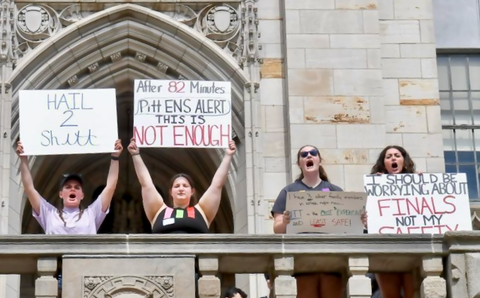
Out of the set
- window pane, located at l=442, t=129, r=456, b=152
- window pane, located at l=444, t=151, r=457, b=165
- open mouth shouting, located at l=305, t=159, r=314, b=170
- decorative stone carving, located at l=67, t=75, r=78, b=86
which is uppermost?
decorative stone carving, located at l=67, t=75, r=78, b=86

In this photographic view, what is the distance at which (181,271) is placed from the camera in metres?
11.0

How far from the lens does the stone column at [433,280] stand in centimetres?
1116

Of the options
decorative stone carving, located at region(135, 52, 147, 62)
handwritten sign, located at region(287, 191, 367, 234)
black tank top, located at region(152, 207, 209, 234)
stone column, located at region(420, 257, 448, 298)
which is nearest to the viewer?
stone column, located at region(420, 257, 448, 298)

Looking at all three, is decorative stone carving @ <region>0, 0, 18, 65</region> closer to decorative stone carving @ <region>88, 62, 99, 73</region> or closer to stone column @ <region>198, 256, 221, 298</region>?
decorative stone carving @ <region>88, 62, 99, 73</region>

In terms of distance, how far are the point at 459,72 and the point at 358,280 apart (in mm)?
8837

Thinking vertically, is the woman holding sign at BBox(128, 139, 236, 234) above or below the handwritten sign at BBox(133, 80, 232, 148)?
below

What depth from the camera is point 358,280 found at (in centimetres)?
1117

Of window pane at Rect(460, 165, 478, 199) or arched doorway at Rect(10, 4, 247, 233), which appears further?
window pane at Rect(460, 165, 478, 199)

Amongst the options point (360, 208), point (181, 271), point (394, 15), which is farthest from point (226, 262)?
point (394, 15)

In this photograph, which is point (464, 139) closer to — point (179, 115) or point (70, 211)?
point (179, 115)

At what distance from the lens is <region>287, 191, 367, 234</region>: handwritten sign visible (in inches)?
455

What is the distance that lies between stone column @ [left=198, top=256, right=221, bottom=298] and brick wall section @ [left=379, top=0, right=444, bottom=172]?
7.00m

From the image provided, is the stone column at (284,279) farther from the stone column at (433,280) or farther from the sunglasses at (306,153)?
the sunglasses at (306,153)

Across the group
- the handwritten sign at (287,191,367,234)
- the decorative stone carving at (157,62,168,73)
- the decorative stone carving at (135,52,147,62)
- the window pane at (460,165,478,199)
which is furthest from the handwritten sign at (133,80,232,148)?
the window pane at (460,165,478,199)
